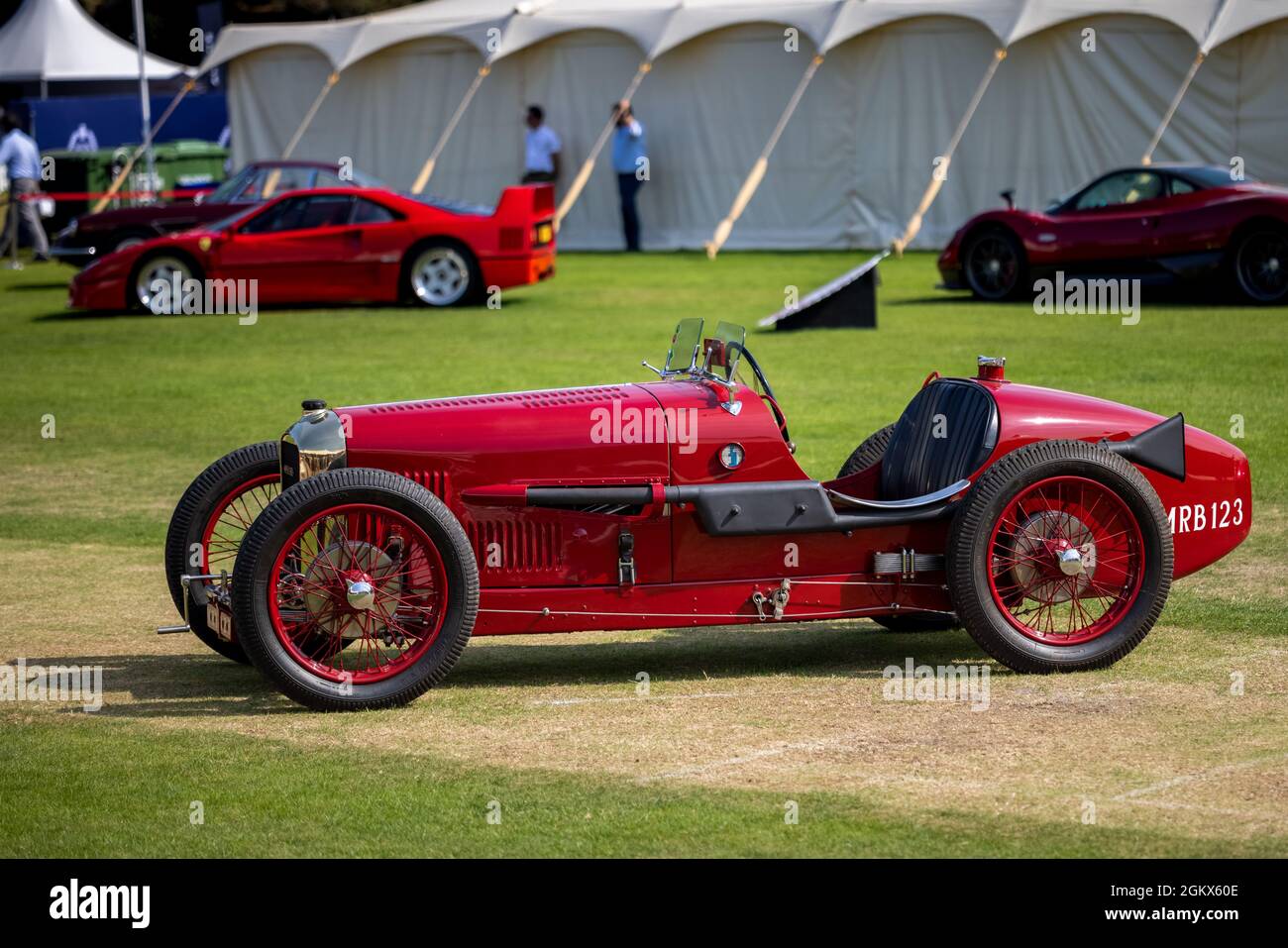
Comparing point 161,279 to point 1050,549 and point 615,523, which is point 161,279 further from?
point 1050,549

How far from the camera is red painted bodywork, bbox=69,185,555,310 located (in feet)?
65.2

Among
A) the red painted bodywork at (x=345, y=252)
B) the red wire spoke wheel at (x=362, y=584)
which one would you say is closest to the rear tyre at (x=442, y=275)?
the red painted bodywork at (x=345, y=252)

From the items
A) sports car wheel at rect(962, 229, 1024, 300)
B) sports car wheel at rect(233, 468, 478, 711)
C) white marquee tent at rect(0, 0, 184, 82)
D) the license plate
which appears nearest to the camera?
sports car wheel at rect(233, 468, 478, 711)

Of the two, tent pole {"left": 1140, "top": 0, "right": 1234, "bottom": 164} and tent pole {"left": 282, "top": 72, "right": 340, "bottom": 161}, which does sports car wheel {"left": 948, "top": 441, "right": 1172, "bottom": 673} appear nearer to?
tent pole {"left": 1140, "top": 0, "right": 1234, "bottom": 164}

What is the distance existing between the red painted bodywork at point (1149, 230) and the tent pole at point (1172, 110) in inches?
229

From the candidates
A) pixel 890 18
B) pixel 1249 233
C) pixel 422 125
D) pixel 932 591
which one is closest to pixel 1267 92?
pixel 890 18

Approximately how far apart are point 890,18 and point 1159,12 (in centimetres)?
378

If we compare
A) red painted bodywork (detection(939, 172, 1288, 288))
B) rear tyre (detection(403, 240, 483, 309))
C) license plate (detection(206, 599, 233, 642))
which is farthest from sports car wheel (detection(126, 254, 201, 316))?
license plate (detection(206, 599, 233, 642))

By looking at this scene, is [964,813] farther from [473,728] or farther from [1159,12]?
[1159,12]

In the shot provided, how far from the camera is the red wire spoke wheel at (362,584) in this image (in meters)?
6.20

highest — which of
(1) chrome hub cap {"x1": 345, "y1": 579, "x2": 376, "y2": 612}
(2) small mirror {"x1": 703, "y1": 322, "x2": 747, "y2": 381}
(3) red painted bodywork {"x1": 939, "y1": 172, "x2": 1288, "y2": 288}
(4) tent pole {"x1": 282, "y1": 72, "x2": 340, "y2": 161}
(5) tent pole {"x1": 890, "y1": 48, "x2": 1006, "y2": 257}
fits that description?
(4) tent pole {"x1": 282, "y1": 72, "x2": 340, "y2": 161}

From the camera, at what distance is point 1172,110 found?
24125 mm

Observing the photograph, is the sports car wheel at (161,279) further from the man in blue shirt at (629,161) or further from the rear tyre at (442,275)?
the man in blue shirt at (629,161)

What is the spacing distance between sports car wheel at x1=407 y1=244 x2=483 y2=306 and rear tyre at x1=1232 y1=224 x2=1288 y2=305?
8116 mm
